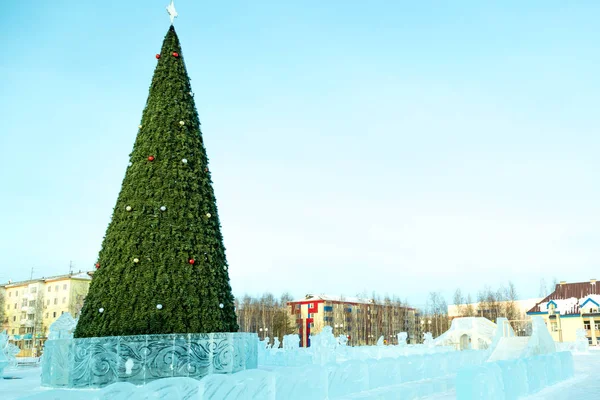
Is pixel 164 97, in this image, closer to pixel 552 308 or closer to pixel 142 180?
pixel 142 180

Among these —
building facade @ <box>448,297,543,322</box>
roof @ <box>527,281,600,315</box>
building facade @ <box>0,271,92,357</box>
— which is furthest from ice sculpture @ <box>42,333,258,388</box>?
building facade @ <box>448,297,543,322</box>

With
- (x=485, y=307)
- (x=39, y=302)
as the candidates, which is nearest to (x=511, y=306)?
(x=485, y=307)

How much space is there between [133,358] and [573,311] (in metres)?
53.3

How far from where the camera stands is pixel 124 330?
36.7 ft

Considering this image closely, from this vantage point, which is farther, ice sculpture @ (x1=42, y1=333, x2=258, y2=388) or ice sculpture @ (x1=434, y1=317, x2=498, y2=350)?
ice sculpture @ (x1=434, y1=317, x2=498, y2=350)

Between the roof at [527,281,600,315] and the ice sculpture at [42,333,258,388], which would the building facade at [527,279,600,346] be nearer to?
the roof at [527,281,600,315]

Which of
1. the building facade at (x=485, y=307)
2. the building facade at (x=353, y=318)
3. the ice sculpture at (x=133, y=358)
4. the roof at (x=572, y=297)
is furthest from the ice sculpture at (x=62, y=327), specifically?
the building facade at (x=485, y=307)

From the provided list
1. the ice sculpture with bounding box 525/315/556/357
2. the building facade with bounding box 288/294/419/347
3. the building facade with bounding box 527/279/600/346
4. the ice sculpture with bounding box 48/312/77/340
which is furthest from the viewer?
the building facade with bounding box 288/294/419/347

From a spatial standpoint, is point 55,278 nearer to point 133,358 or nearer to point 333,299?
point 333,299

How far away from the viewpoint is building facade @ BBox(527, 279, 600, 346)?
1982 inches

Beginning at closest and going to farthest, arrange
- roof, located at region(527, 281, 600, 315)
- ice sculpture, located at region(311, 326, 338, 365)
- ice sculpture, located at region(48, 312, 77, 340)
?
ice sculpture, located at region(48, 312, 77, 340) → ice sculpture, located at region(311, 326, 338, 365) → roof, located at region(527, 281, 600, 315)

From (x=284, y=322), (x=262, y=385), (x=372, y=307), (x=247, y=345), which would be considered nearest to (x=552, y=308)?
(x=372, y=307)

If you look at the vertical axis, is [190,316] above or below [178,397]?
above

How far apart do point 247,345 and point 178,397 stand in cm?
612
